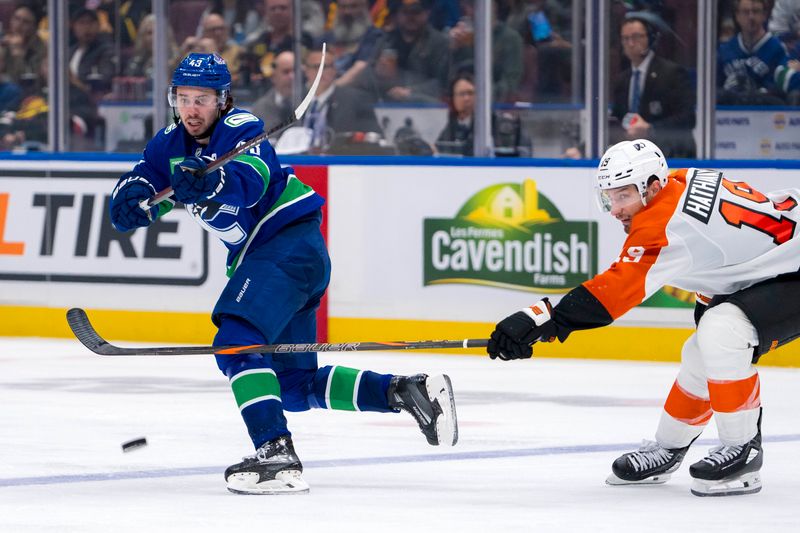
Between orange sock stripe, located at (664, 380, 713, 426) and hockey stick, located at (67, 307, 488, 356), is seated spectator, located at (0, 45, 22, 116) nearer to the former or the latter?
hockey stick, located at (67, 307, 488, 356)

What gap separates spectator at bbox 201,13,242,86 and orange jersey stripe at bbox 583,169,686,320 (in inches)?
206

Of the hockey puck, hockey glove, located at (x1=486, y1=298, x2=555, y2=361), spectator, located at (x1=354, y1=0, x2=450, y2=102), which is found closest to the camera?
hockey glove, located at (x1=486, y1=298, x2=555, y2=361)

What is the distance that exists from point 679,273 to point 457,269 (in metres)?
3.87

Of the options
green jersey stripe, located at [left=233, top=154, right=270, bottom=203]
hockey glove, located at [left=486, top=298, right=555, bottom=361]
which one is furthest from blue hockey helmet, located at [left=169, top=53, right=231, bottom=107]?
hockey glove, located at [left=486, top=298, right=555, bottom=361]

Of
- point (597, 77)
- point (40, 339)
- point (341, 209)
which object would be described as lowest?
point (40, 339)

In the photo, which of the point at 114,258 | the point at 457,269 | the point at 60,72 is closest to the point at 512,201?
the point at 457,269

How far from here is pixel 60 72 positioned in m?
9.66

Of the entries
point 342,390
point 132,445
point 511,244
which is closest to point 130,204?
point 342,390

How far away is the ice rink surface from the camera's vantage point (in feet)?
13.9

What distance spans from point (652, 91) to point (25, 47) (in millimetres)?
3558

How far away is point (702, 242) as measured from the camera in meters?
4.43

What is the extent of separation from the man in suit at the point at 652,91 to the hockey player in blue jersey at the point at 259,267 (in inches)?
145

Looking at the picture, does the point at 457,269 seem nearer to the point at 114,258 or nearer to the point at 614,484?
the point at 114,258

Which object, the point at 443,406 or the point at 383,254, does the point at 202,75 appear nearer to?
the point at 443,406
